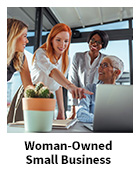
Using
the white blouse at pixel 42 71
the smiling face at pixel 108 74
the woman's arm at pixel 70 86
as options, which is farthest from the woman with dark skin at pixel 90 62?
the woman's arm at pixel 70 86

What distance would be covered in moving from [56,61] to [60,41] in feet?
0.60

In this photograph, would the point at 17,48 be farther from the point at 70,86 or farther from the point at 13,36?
the point at 70,86

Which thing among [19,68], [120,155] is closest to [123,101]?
[120,155]

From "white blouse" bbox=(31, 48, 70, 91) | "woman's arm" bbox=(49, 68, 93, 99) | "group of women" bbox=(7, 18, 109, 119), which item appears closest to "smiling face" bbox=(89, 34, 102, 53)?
"group of women" bbox=(7, 18, 109, 119)

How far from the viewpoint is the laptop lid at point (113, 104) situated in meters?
0.65

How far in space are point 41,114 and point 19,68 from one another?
72 centimetres

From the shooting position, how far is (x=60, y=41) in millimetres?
1487

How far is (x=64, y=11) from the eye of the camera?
9.46 ft

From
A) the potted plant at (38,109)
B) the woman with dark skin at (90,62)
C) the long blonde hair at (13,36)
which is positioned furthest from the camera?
the woman with dark skin at (90,62)

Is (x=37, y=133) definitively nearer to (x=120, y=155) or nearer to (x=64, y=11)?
(x=120, y=155)

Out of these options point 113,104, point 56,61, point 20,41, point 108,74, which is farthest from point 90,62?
point 113,104

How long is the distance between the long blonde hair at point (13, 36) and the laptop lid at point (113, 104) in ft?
2.60

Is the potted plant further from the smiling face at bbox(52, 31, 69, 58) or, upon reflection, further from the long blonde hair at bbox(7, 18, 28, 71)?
the smiling face at bbox(52, 31, 69, 58)

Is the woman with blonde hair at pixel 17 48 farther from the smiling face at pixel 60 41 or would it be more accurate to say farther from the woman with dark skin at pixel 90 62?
the woman with dark skin at pixel 90 62
